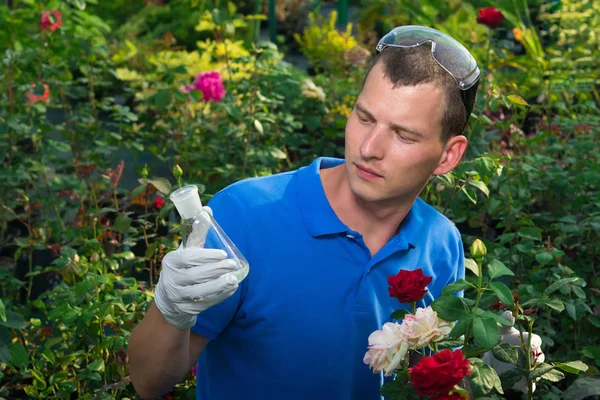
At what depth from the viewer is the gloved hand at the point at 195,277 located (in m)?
1.53

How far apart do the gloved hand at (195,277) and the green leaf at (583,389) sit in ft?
3.61

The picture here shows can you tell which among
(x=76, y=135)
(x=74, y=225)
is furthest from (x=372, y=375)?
(x=76, y=135)

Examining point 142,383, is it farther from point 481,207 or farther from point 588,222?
point 481,207

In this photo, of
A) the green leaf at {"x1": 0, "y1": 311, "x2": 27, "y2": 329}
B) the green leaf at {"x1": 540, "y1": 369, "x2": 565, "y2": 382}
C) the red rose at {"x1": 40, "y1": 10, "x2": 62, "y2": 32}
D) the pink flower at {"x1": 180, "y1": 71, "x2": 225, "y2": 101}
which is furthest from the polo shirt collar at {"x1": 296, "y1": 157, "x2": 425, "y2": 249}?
the red rose at {"x1": 40, "y1": 10, "x2": 62, "y2": 32}

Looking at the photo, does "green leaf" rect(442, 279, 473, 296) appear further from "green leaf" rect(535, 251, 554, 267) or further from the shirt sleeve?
"green leaf" rect(535, 251, 554, 267)

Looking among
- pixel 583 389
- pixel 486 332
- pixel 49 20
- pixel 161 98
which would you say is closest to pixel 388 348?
pixel 486 332

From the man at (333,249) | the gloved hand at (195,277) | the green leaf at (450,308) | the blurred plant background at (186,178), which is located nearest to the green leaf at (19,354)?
the blurred plant background at (186,178)

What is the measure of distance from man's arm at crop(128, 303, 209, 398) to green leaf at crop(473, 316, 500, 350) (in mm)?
550

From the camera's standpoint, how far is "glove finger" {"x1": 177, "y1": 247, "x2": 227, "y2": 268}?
1.53 m

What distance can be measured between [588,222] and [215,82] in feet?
6.08

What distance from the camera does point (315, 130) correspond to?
15.0ft

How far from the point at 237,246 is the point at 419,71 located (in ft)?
1.72

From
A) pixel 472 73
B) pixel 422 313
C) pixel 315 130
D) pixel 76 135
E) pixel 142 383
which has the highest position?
pixel 472 73

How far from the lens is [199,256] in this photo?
1.53 metres
